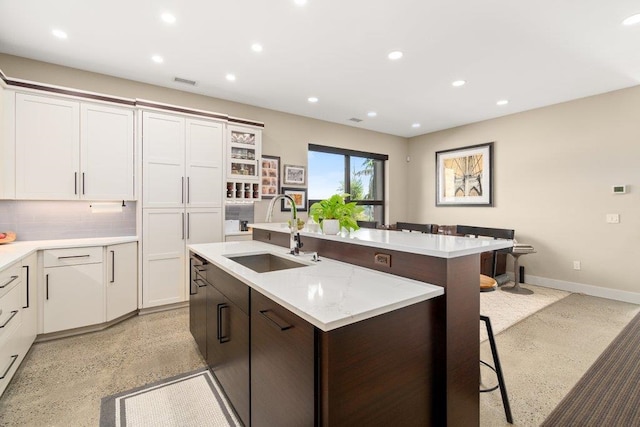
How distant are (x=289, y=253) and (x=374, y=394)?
4.10 feet

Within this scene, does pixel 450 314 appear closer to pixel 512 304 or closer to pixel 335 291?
pixel 335 291

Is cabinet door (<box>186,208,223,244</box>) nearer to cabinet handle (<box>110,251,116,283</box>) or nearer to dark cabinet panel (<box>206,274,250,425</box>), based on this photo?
cabinet handle (<box>110,251,116,283</box>)

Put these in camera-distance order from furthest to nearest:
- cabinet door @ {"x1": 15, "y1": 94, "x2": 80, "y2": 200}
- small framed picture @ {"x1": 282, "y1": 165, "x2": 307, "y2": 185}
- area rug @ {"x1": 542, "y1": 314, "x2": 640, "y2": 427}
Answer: small framed picture @ {"x1": 282, "y1": 165, "x2": 307, "y2": 185}, cabinet door @ {"x1": 15, "y1": 94, "x2": 80, "y2": 200}, area rug @ {"x1": 542, "y1": 314, "x2": 640, "y2": 427}

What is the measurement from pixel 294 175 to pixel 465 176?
330 centimetres

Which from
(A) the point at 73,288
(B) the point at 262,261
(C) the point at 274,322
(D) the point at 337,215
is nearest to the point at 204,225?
(A) the point at 73,288

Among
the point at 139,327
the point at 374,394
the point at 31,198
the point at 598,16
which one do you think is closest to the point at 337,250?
the point at 374,394

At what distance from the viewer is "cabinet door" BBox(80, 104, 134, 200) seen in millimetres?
3152

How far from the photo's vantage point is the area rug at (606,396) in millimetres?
1706

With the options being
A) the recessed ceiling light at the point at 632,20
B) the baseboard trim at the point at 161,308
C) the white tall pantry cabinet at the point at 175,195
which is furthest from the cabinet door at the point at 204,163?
the recessed ceiling light at the point at 632,20

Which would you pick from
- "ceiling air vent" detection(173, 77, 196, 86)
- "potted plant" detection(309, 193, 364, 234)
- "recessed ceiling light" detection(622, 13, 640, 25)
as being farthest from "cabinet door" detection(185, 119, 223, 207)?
"recessed ceiling light" detection(622, 13, 640, 25)

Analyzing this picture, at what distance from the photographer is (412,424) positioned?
128 cm

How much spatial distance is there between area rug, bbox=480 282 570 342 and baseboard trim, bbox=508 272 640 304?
0.35 ft

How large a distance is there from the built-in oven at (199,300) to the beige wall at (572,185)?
5012mm

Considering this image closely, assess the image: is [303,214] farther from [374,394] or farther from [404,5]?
[374,394]
